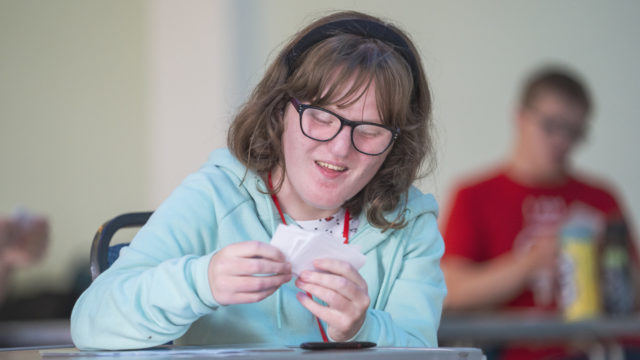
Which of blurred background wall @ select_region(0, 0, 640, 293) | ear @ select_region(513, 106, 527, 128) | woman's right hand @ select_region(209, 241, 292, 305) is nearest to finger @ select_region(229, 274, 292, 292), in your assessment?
woman's right hand @ select_region(209, 241, 292, 305)

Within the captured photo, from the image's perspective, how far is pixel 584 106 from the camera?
9.65 feet

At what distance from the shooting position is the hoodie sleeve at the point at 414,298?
1032 mm

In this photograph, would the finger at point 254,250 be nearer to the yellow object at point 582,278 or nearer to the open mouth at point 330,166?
the open mouth at point 330,166

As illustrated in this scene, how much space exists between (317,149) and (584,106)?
2.10 m

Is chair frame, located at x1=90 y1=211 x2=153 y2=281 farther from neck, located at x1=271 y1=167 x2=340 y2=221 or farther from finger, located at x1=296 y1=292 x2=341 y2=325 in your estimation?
finger, located at x1=296 y1=292 x2=341 y2=325

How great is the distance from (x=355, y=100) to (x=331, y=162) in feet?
0.35

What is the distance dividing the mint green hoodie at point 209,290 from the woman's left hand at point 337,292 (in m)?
0.05

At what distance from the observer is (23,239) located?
205cm

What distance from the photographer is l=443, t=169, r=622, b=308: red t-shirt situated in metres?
2.90

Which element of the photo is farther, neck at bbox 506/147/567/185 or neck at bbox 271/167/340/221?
neck at bbox 506/147/567/185

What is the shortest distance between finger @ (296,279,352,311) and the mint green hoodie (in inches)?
2.8

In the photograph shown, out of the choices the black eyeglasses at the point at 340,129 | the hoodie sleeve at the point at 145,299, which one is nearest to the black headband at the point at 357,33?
the black eyeglasses at the point at 340,129

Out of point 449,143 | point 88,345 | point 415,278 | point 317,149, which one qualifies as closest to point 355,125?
point 317,149

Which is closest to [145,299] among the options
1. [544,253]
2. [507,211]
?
[544,253]
